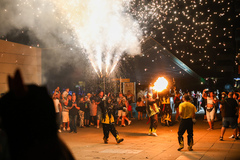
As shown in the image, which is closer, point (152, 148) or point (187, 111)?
point (187, 111)

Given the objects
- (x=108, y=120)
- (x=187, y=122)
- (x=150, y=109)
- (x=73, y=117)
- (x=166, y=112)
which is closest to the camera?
(x=187, y=122)

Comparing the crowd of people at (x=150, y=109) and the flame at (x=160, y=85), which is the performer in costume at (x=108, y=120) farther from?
the flame at (x=160, y=85)

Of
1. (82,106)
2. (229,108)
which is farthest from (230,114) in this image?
(82,106)

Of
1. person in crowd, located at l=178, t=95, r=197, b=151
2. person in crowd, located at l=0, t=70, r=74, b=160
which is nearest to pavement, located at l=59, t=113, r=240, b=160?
person in crowd, located at l=178, t=95, r=197, b=151

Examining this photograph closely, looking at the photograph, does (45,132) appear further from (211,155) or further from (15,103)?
(211,155)

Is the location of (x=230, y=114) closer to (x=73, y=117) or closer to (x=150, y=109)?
(x=150, y=109)

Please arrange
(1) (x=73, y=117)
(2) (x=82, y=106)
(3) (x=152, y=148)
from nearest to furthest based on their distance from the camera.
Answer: (3) (x=152, y=148)
(1) (x=73, y=117)
(2) (x=82, y=106)

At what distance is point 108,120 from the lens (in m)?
10.4

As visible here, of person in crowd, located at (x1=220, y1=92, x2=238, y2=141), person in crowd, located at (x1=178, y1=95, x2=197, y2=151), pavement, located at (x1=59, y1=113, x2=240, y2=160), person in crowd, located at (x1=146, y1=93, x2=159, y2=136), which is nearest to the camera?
pavement, located at (x1=59, y1=113, x2=240, y2=160)

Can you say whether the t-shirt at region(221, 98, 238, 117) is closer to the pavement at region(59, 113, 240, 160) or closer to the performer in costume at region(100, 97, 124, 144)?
the pavement at region(59, 113, 240, 160)

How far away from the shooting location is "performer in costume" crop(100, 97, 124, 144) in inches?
405

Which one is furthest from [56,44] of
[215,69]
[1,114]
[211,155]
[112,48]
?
[215,69]

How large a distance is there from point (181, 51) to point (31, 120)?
65.8 metres

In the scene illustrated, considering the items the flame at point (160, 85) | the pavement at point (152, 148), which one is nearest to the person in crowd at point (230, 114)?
the pavement at point (152, 148)
